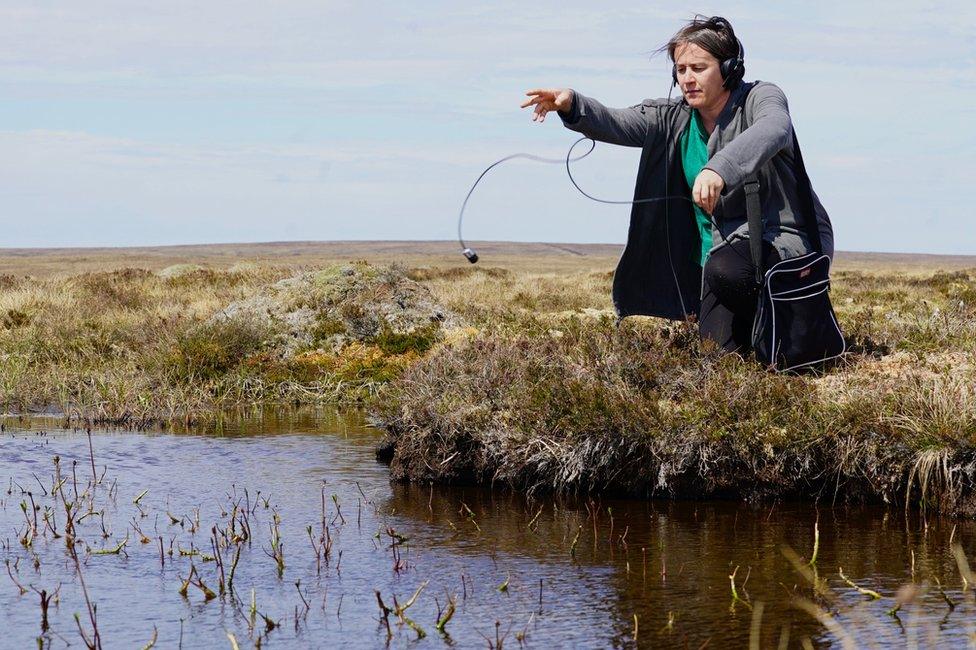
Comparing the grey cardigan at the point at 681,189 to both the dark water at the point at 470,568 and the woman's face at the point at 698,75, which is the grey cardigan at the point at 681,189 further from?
the dark water at the point at 470,568

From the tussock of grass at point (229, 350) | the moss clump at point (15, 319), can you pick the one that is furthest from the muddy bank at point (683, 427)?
the moss clump at point (15, 319)

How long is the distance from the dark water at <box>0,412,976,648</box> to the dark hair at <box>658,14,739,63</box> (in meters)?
2.60

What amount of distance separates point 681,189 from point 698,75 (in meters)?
0.82

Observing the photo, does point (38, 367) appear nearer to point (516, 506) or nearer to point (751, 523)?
point (516, 506)

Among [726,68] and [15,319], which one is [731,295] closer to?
[726,68]

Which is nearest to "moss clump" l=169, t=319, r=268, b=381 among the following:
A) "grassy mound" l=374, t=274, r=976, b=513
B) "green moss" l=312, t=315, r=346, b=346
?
"green moss" l=312, t=315, r=346, b=346

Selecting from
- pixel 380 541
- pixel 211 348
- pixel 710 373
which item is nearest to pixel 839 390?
pixel 710 373

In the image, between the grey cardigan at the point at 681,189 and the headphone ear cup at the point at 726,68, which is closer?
the grey cardigan at the point at 681,189

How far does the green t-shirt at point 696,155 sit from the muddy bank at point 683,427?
0.62 m

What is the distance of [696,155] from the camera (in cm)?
743

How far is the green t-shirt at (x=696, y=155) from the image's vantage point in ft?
24.3

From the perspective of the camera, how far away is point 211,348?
499 inches

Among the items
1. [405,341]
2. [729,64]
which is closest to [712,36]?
[729,64]

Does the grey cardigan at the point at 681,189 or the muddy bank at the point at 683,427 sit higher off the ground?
the grey cardigan at the point at 681,189
